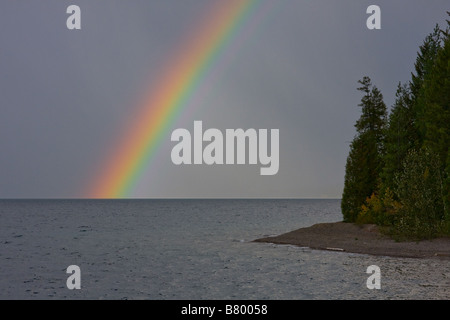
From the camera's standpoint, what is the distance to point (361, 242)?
2183 inches

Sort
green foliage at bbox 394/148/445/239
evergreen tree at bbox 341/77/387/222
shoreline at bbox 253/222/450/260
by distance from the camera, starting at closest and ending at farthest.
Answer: shoreline at bbox 253/222/450/260
green foliage at bbox 394/148/445/239
evergreen tree at bbox 341/77/387/222

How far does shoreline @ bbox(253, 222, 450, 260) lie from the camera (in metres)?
46.6

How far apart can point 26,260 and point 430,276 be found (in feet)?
123

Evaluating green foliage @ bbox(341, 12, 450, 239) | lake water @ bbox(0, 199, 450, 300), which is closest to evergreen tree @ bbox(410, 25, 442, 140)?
green foliage @ bbox(341, 12, 450, 239)

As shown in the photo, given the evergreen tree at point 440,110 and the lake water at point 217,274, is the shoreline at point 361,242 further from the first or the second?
the evergreen tree at point 440,110

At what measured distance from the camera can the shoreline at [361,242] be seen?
46.6 meters

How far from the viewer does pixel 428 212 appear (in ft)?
175

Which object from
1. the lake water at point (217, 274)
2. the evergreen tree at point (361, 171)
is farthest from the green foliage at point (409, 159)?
the lake water at point (217, 274)

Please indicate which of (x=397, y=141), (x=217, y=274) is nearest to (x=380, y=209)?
(x=397, y=141)

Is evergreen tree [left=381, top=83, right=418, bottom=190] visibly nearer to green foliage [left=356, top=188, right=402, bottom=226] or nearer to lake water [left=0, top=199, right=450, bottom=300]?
green foliage [left=356, top=188, right=402, bottom=226]

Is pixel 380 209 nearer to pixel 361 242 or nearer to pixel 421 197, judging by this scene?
pixel 361 242
